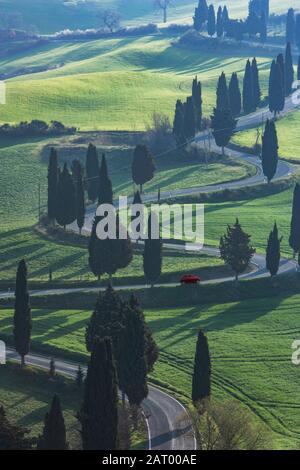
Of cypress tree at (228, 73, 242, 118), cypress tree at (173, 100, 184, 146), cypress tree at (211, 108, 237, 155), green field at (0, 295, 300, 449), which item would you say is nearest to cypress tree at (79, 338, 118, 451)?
green field at (0, 295, 300, 449)

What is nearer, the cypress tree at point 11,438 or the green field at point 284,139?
the cypress tree at point 11,438

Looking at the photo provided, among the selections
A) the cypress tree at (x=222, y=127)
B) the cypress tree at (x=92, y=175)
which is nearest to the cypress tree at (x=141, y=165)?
the cypress tree at (x=92, y=175)

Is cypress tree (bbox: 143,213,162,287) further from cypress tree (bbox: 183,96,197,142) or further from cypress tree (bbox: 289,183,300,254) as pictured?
cypress tree (bbox: 183,96,197,142)

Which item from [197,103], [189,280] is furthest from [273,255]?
[197,103]

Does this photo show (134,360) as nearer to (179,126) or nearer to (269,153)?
(269,153)

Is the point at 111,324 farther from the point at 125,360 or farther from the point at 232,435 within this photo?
the point at 232,435

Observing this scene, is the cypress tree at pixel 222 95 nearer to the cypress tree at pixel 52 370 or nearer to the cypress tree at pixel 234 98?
the cypress tree at pixel 234 98
